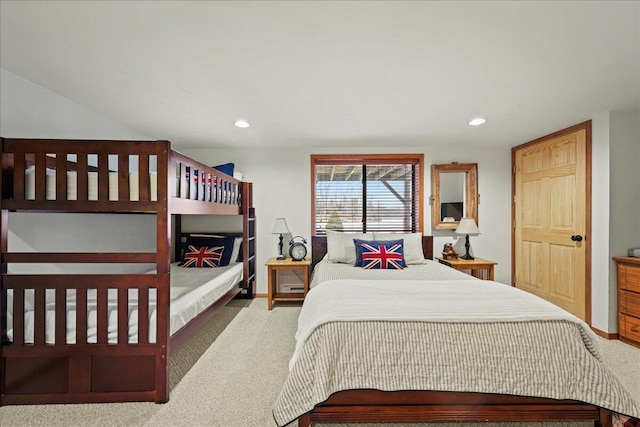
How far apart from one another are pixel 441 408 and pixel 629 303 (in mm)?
2369

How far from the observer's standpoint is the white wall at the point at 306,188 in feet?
13.5

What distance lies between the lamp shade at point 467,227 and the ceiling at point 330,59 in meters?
1.28

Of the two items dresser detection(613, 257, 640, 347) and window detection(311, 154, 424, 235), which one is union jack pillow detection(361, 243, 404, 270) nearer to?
window detection(311, 154, 424, 235)

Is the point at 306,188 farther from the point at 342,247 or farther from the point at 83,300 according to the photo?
the point at 83,300

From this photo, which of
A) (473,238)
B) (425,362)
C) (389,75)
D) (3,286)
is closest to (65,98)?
(3,286)

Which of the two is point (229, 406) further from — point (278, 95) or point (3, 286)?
point (278, 95)

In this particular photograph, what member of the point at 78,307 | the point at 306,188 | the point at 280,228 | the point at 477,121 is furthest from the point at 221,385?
the point at 477,121

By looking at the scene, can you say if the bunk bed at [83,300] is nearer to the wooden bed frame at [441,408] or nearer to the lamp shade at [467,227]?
the wooden bed frame at [441,408]

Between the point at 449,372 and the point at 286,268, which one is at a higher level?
the point at 286,268

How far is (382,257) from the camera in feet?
10.6

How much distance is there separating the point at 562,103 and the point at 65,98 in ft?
13.4

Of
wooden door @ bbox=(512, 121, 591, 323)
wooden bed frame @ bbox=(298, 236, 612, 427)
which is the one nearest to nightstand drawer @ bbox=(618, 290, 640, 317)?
wooden door @ bbox=(512, 121, 591, 323)

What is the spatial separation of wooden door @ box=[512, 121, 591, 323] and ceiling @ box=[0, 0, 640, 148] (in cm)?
48

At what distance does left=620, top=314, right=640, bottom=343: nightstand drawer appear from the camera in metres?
2.60
